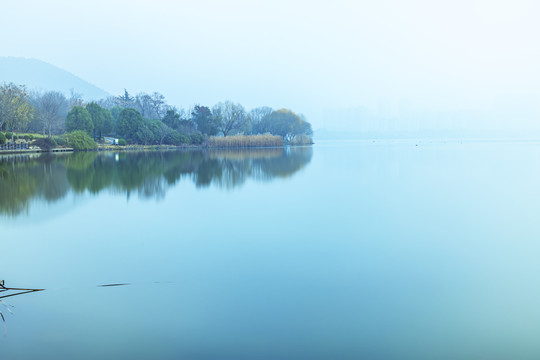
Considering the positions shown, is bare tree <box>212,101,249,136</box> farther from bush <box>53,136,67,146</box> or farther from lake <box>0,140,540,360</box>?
lake <box>0,140,540,360</box>

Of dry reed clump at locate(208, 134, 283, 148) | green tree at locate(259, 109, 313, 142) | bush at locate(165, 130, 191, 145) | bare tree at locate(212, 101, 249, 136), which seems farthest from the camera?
green tree at locate(259, 109, 313, 142)

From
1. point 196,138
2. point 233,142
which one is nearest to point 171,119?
point 196,138

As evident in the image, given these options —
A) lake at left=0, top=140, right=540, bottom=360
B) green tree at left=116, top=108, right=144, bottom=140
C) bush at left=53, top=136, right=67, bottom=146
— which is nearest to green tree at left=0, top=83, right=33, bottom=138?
bush at left=53, top=136, right=67, bottom=146

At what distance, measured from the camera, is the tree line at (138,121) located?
4078 cm

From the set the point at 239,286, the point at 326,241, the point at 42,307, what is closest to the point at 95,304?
the point at 42,307

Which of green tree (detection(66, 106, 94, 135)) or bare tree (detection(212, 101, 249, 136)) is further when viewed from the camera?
bare tree (detection(212, 101, 249, 136))

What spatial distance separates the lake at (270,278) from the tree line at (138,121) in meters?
34.4

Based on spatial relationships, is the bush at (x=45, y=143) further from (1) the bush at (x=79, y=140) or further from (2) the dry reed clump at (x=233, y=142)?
(2) the dry reed clump at (x=233, y=142)

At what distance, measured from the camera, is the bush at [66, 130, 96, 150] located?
4225cm

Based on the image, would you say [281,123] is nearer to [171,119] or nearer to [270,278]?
[171,119]

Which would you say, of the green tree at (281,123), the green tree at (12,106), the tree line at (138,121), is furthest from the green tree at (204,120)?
the green tree at (12,106)

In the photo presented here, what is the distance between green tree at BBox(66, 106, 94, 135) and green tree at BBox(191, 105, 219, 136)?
14581 millimetres

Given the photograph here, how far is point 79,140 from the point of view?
4250 centimetres

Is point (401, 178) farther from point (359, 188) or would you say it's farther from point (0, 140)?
point (0, 140)
